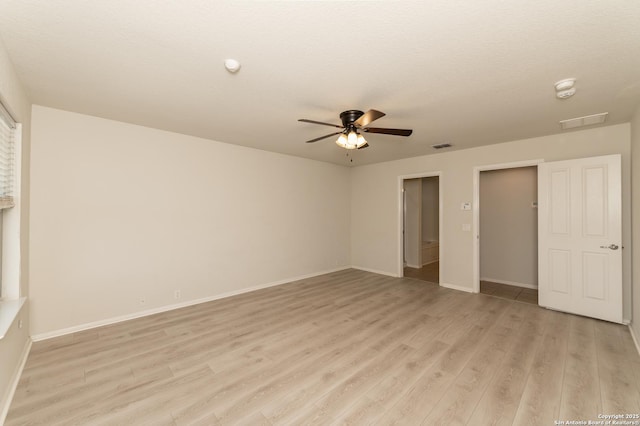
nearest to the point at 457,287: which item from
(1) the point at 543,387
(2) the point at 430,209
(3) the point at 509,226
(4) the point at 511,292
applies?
(4) the point at 511,292

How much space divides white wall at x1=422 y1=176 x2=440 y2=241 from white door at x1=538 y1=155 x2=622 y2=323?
11.8 ft

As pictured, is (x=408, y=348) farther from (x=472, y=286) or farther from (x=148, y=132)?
(x=148, y=132)

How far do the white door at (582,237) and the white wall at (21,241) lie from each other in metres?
5.90

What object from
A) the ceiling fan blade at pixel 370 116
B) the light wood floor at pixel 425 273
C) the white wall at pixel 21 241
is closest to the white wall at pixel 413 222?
the light wood floor at pixel 425 273

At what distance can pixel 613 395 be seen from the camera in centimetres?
199

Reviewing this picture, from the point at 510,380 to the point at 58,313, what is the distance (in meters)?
4.67

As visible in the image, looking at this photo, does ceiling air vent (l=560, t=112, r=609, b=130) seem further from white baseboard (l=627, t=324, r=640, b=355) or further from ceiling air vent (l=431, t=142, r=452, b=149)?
white baseboard (l=627, t=324, r=640, b=355)

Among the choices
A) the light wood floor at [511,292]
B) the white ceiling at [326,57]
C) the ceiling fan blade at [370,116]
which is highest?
the white ceiling at [326,57]

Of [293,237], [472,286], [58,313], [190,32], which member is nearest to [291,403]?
[190,32]

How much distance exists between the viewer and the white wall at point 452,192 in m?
3.45

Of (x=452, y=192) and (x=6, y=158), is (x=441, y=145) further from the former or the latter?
(x=6, y=158)

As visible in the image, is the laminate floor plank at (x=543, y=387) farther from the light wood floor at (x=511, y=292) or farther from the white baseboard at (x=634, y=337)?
the light wood floor at (x=511, y=292)

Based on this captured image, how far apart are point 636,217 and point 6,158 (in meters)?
6.42

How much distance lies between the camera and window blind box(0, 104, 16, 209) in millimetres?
2068
